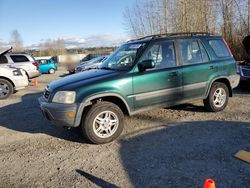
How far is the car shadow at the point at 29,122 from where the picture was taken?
510 centimetres

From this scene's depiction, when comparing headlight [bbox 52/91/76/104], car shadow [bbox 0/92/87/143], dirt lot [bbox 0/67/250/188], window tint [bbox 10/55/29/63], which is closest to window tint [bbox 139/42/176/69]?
dirt lot [bbox 0/67/250/188]

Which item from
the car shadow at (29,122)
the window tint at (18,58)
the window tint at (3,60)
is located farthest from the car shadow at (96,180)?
the window tint at (18,58)

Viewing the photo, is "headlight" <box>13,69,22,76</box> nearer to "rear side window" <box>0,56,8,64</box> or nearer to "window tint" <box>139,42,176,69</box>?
"rear side window" <box>0,56,8,64</box>

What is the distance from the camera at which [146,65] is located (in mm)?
4594

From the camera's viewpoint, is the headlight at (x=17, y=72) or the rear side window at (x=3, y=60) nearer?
the headlight at (x=17, y=72)

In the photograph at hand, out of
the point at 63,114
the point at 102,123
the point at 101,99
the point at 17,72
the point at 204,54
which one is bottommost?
the point at 102,123

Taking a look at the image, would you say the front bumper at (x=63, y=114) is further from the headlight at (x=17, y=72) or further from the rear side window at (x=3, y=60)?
the rear side window at (x=3, y=60)

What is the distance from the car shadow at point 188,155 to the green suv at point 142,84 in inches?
23.1

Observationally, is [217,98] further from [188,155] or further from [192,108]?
[188,155]

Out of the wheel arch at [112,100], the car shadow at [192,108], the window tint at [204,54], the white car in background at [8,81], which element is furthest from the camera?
the white car in background at [8,81]

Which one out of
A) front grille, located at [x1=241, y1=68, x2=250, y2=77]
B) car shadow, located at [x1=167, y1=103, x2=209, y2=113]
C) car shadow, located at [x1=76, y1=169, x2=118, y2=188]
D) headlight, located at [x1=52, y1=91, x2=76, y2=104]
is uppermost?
headlight, located at [x1=52, y1=91, x2=76, y2=104]

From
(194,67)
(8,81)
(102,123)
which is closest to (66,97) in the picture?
(102,123)

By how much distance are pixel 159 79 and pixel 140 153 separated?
5.34 feet

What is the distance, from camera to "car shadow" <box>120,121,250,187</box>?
3.14 metres
